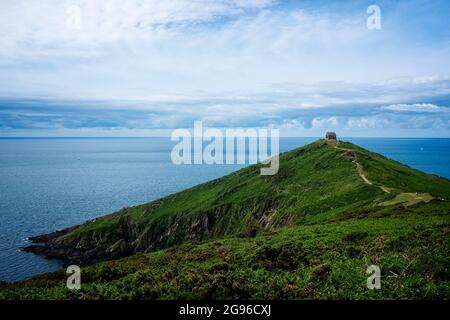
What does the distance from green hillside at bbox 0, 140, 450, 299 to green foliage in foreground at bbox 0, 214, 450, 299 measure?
2.5 inches

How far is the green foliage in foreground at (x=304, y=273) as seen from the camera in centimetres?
2108

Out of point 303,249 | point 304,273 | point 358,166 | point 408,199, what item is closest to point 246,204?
point 358,166

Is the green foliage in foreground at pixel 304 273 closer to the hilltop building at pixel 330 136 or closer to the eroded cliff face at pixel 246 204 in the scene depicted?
the eroded cliff face at pixel 246 204

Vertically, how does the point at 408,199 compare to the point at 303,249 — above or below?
above

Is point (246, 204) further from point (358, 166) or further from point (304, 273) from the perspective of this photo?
point (304, 273)

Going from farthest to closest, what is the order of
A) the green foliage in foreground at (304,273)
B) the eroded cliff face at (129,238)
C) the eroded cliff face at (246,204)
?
the eroded cliff face at (129,238) → the eroded cliff face at (246,204) → the green foliage in foreground at (304,273)

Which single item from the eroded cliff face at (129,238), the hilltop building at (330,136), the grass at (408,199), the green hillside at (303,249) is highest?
the hilltop building at (330,136)

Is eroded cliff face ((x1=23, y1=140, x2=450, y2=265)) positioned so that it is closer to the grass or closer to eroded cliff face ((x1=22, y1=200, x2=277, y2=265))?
eroded cliff face ((x1=22, y1=200, x2=277, y2=265))

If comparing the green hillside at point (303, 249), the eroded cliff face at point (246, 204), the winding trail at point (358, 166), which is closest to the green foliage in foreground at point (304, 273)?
the green hillside at point (303, 249)

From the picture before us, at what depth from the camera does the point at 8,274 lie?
298 ft

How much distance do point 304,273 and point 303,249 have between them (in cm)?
771

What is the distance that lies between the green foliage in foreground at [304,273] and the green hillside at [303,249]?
0.06 meters

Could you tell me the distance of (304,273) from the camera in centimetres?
2561

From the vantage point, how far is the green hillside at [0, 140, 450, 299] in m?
22.1
